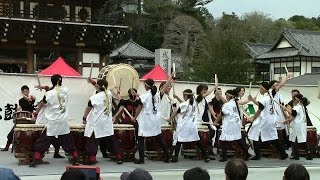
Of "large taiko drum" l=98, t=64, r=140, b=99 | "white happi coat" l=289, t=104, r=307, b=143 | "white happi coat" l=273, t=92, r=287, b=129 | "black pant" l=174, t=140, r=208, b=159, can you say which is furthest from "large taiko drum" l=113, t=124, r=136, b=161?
"white happi coat" l=289, t=104, r=307, b=143

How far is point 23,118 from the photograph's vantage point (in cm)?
1072

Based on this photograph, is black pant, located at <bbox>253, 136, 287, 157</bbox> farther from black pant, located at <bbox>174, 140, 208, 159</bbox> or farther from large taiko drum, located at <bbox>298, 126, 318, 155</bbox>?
black pant, located at <bbox>174, 140, 208, 159</bbox>

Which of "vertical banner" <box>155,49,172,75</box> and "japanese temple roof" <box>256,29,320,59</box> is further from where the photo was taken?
"japanese temple roof" <box>256,29,320,59</box>

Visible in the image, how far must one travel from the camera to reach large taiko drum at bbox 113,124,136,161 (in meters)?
10.8

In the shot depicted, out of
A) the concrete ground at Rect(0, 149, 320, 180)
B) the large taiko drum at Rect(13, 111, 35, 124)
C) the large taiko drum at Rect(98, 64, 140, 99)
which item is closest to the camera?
the concrete ground at Rect(0, 149, 320, 180)

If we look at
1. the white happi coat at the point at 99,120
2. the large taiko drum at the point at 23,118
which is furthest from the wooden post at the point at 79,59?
the white happi coat at the point at 99,120

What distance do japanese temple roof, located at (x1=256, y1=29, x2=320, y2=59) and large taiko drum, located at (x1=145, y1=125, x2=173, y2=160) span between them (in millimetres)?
34656

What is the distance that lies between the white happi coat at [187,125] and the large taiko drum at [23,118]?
3093 mm

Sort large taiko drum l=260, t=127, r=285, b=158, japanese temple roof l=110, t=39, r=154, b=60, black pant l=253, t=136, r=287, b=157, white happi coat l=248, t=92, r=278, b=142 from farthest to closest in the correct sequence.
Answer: japanese temple roof l=110, t=39, r=154, b=60
large taiko drum l=260, t=127, r=285, b=158
black pant l=253, t=136, r=287, b=157
white happi coat l=248, t=92, r=278, b=142

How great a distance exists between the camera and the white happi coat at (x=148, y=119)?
10555 mm

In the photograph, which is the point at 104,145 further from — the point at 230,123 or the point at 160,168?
the point at 230,123

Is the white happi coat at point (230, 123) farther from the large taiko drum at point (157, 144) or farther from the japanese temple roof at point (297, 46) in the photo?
the japanese temple roof at point (297, 46)

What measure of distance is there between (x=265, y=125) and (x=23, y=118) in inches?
206

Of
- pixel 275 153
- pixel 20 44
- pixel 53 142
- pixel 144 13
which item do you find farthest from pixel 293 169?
pixel 144 13
